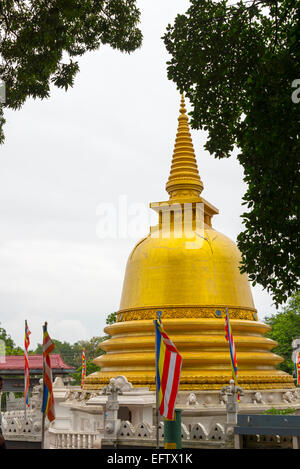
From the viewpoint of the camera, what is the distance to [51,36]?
11.3 meters

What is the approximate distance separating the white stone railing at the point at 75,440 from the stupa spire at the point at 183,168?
11.6m

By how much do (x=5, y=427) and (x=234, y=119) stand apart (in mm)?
14414

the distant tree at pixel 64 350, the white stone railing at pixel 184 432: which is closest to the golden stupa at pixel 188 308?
the white stone railing at pixel 184 432

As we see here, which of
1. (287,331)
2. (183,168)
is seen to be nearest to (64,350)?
(287,331)

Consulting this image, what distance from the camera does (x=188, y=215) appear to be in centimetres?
2506

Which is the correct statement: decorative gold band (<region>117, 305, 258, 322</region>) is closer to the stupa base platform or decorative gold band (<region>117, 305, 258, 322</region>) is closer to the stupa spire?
the stupa base platform

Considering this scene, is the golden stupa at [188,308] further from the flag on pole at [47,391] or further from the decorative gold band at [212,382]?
the flag on pole at [47,391]

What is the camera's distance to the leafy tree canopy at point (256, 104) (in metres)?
9.41

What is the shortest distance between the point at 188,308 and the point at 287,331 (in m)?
20.6

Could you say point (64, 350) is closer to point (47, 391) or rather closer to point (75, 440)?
point (75, 440)

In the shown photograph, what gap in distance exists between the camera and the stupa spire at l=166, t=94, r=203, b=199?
25.5 metres
